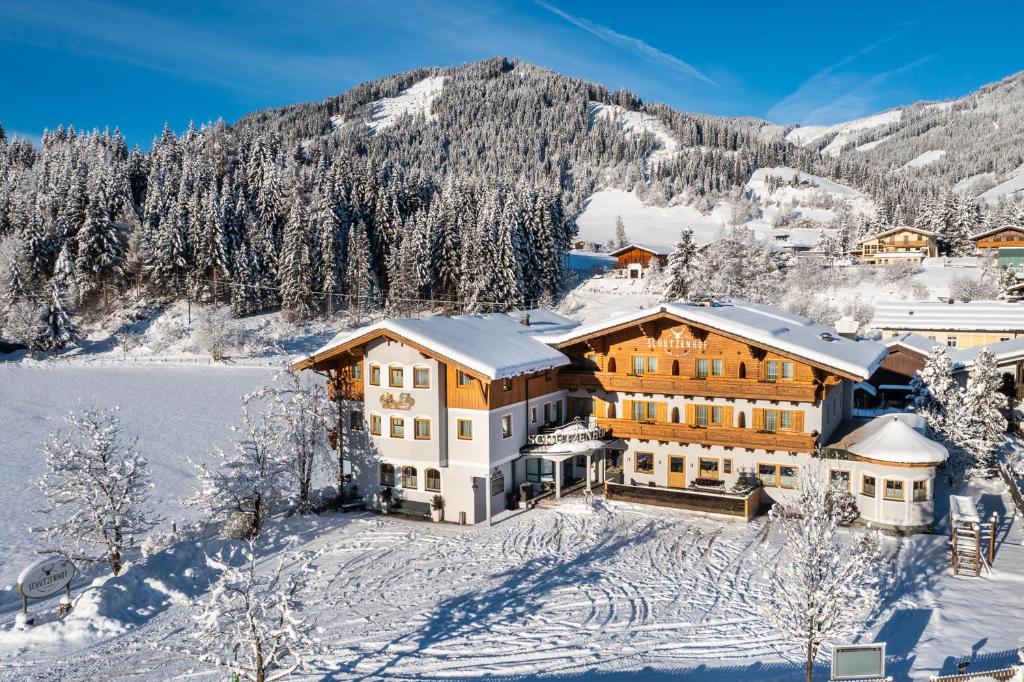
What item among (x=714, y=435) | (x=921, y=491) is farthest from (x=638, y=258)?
(x=921, y=491)

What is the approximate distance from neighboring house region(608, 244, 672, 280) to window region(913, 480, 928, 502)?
232ft

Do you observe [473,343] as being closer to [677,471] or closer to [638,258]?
[677,471]

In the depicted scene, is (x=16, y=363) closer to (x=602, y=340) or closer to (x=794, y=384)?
(x=602, y=340)

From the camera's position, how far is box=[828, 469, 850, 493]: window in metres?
26.4

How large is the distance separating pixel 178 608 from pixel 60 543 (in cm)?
1029

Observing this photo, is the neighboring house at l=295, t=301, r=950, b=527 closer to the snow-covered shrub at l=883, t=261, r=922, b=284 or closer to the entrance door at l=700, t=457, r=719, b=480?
the entrance door at l=700, t=457, r=719, b=480

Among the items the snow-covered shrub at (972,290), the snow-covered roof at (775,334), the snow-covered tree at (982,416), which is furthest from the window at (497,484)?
the snow-covered shrub at (972,290)

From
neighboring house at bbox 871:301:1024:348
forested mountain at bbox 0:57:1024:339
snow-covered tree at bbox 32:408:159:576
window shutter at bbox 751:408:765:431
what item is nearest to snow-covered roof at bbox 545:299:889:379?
window shutter at bbox 751:408:765:431

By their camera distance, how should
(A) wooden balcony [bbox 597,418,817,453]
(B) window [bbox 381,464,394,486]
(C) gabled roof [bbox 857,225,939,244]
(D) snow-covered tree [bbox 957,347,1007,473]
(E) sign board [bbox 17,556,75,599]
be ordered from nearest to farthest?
(E) sign board [bbox 17,556,75,599] → (A) wooden balcony [bbox 597,418,817,453] → (B) window [bbox 381,464,394,486] → (D) snow-covered tree [bbox 957,347,1007,473] → (C) gabled roof [bbox 857,225,939,244]

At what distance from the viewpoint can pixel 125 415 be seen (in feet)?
155

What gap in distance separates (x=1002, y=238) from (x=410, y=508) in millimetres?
92187

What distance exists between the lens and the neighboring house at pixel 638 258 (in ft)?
314

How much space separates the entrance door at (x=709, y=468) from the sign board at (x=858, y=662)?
15.6 metres

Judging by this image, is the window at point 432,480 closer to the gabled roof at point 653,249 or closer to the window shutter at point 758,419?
the window shutter at point 758,419
